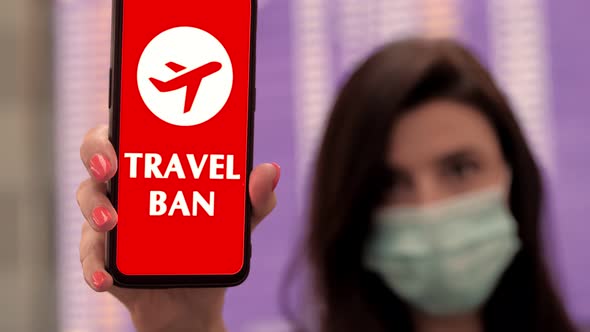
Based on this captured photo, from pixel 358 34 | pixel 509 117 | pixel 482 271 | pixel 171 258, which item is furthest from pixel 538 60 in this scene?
pixel 171 258

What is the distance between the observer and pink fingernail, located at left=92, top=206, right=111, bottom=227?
555 millimetres

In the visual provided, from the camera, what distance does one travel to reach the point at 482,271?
119 cm

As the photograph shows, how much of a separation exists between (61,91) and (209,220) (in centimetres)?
133

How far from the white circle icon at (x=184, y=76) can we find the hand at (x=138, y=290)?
0.06 meters

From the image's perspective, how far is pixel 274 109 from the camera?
1.73m

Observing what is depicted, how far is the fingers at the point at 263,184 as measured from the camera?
58 centimetres

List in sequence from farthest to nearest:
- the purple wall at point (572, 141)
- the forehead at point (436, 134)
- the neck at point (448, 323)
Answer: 1. the purple wall at point (572, 141)
2. the neck at point (448, 323)
3. the forehead at point (436, 134)

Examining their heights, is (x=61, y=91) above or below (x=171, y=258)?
above

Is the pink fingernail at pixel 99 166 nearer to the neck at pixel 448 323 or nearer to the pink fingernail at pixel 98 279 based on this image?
the pink fingernail at pixel 98 279

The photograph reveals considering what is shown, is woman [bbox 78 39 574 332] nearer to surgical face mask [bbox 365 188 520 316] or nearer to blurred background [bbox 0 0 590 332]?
surgical face mask [bbox 365 188 520 316]

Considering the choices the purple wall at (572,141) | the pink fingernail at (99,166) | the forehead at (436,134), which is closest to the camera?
the pink fingernail at (99,166)

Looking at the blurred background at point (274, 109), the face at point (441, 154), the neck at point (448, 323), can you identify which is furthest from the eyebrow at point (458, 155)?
the blurred background at point (274, 109)

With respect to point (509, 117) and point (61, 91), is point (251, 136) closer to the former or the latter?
point (509, 117)

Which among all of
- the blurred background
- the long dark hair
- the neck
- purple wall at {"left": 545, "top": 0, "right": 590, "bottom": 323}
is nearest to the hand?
the long dark hair
